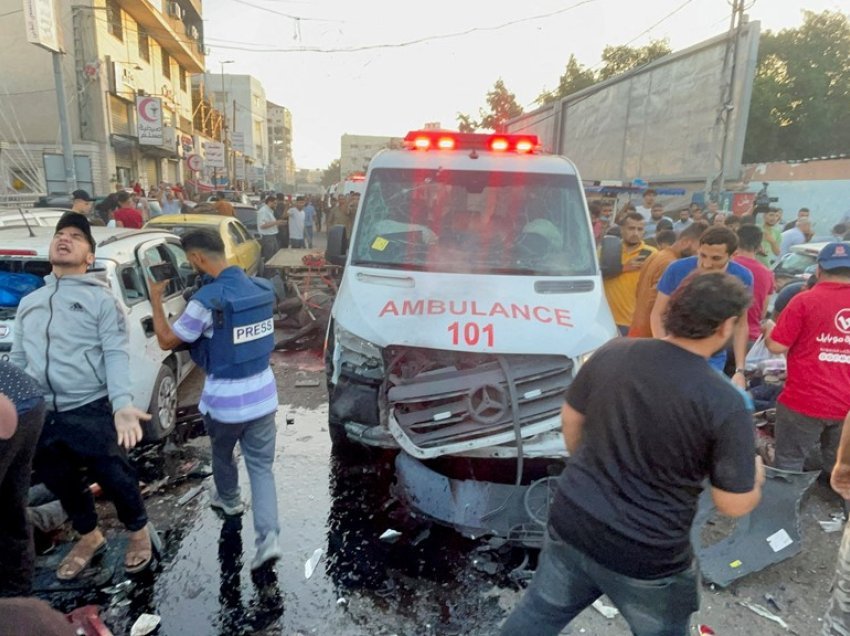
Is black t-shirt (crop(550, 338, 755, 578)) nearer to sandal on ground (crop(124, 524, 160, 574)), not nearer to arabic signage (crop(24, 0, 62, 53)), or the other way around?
sandal on ground (crop(124, 524, 160, 574))

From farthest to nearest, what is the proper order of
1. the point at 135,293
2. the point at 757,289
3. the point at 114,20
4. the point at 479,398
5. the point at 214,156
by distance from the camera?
the point at 214,156
the point at 114,20
the point at 135,293
the point at 757,289
the point at 479,398

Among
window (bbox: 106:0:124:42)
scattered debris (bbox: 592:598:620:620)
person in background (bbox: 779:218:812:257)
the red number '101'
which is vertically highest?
window (bbox: 106:0:124:42)

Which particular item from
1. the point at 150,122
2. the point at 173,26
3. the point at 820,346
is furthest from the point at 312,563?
the point at 173,26

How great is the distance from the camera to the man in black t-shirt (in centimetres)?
178

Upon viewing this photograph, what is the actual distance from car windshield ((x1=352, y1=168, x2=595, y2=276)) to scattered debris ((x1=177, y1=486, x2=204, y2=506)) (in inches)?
80.3

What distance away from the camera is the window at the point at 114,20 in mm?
20836

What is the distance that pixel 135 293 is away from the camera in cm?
458

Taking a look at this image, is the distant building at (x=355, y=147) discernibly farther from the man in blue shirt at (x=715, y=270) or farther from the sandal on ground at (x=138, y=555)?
the sandal on ground at (x=138, y=555)

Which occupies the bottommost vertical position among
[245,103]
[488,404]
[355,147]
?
[488,404]

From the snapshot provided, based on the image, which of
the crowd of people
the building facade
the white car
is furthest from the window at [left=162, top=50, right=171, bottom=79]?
the crowd of people

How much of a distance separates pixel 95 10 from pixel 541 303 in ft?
71.4

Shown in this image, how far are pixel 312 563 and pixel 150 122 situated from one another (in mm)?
22292

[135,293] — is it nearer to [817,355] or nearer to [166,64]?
[817,355]

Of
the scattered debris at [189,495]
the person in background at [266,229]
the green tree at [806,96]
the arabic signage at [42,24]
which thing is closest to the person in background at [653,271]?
the scattered debris at [189,495]
